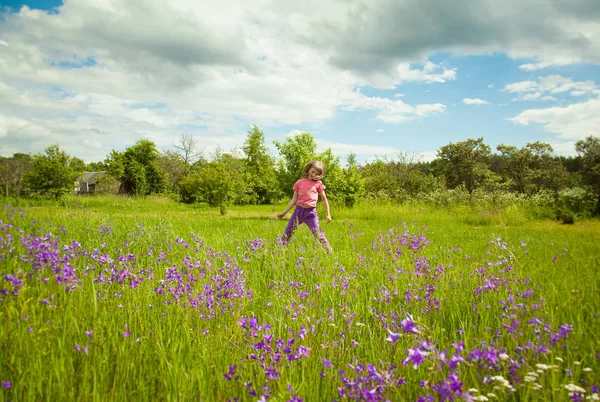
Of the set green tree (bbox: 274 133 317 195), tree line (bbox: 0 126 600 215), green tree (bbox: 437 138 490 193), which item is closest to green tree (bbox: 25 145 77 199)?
tree line (bbox: 0 126 600 215)

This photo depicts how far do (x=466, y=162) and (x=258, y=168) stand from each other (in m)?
30.8

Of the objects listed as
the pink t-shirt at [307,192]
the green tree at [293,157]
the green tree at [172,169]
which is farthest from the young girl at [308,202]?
the green tree at [172,169]

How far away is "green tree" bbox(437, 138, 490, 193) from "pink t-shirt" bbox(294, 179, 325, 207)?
46.2 m

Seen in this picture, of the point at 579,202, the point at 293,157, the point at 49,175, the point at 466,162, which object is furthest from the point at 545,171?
the point at 49,175

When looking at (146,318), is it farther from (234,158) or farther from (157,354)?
(234,158)

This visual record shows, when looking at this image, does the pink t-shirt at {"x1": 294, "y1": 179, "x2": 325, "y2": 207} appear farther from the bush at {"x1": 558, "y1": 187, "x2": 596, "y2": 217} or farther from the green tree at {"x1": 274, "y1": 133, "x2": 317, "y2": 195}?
the bush at {"x1": 558, "y1": 187, "x2": 596, "y2": 217}

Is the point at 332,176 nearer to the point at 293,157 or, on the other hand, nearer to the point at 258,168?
the point at 293,157

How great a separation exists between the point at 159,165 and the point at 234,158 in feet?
36.9

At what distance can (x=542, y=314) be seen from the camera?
286 cm

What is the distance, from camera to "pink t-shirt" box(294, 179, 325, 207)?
7.53 meters

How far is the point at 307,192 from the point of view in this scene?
760 centimetres

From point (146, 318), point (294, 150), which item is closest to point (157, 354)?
point (146, 318)

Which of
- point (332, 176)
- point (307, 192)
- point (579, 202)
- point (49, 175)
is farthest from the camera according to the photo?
point (49, 175)

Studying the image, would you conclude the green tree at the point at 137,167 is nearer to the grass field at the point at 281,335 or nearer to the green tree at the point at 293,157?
the green tree at the point at 293,157
